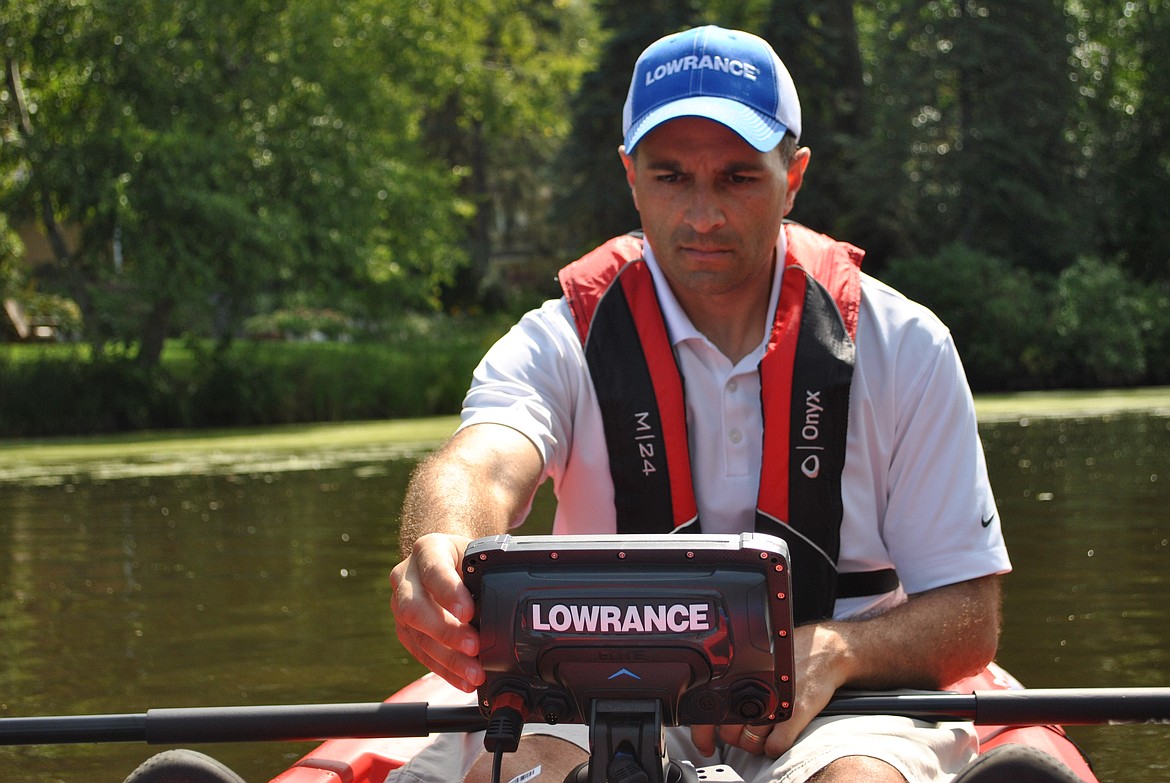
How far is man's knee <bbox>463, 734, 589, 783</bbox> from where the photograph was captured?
1900mm

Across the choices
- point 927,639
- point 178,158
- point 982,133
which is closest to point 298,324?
point 178,158

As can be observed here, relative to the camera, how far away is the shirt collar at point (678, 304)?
A: 94.6 inches

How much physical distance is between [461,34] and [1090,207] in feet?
37.6

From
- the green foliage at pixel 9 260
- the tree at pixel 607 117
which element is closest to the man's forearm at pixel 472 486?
the green foliage at pixel 9 260

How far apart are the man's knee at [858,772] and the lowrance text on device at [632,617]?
445 mm

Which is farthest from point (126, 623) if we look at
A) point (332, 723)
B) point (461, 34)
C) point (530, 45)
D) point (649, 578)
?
point (530, 45)

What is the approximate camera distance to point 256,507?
10016 mm

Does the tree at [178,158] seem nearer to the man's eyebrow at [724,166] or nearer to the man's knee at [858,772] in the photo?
the man's eyebrow at [724,166]

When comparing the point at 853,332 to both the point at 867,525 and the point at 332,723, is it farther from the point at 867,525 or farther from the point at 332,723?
the point at 332,723

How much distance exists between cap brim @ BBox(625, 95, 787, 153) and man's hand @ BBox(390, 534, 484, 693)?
77 centimetres

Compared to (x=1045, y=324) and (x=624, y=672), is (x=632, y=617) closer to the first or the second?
(x=624, y=672)

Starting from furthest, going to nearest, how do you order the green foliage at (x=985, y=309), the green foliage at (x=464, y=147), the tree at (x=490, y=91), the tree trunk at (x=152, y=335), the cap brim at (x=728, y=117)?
the tree at (x=490, y=91)
the green foliage at (x=985, y=309)
the tree trunk at (x=152, y=335)
the green foliage at (x=464, y=147)
the cap brim at (x=728, y=117)

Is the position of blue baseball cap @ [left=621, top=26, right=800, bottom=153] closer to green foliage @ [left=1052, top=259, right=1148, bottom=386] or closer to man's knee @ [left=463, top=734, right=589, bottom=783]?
man's knee @ [left=463, top=734, right=589, bottom=783]

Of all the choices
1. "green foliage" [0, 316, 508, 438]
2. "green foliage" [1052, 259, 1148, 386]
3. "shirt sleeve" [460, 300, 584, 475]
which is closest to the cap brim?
"shirt sleeve" [460, 300, 584, 475]
